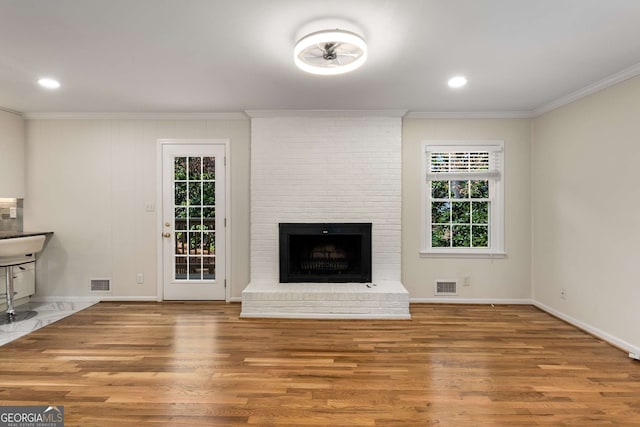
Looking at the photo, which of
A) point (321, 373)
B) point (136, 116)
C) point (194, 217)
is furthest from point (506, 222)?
point (136, 116)

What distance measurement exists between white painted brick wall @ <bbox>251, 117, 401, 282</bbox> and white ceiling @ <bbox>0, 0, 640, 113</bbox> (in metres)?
0.43

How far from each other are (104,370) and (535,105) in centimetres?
515

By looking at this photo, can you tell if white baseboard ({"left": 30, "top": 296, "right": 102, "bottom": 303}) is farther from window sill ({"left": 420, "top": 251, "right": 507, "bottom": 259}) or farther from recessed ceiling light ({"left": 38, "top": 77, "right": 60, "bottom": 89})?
window sill ({"left": 420, "top": 251, "right": 507, "bottom": 259})

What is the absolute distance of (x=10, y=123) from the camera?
4.13 metres

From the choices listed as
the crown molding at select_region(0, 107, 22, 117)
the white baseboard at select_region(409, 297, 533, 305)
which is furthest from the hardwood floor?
the crown molding at select_region(0, 107, 22, 117)

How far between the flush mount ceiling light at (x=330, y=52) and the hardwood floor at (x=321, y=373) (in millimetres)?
2347

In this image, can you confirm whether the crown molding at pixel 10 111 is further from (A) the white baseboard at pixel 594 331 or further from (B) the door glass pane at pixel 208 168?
(A) the white baseboard at pixel 594 331

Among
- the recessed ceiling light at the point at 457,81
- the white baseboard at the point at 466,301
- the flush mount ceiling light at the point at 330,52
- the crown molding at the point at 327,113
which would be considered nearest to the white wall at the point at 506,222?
the white baseboard at the point at 466,301

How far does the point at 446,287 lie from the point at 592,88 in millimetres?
2675

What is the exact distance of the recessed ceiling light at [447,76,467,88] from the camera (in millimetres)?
3135

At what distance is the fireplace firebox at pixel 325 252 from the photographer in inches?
166

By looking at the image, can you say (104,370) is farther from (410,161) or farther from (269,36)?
(410,161)

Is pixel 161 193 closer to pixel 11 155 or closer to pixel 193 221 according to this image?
pixel 193 221

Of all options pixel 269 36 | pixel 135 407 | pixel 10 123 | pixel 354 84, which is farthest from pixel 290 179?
pixel 10 123
